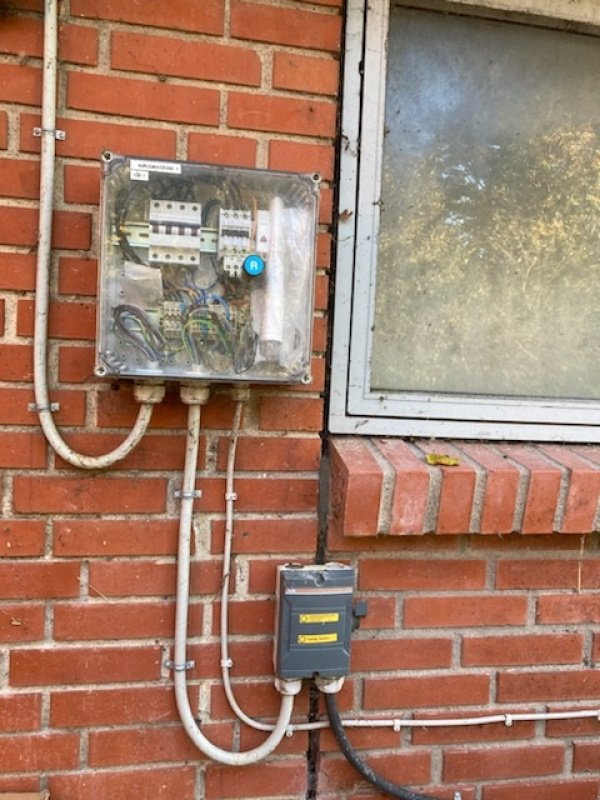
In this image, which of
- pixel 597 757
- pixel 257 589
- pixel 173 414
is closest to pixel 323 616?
pixel 257 589

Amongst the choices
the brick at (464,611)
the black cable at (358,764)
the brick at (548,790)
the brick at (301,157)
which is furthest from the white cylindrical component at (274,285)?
the brick at (548,790)

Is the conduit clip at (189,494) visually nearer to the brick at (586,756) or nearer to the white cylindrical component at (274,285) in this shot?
the white cylindrical component at (274,285)

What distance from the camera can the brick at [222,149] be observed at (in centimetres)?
122

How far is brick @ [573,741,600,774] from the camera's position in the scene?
4.76 feet

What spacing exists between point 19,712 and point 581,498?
1.25 m

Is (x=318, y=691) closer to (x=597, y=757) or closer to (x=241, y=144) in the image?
(x=597, y=757)

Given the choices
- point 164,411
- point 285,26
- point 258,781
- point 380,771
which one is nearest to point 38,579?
point 164,411

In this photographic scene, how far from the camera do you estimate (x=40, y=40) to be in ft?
3.80

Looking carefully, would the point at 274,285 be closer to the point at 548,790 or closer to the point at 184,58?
the point at 184,58

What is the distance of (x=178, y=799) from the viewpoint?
1314 millimetres

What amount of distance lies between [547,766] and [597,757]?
0.13 meters

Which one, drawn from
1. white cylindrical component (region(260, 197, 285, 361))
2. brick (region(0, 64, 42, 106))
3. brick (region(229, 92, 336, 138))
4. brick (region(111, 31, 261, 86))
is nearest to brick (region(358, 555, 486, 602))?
white cylindrical component (region(260, 197, 285, 361))

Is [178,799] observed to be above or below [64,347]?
below

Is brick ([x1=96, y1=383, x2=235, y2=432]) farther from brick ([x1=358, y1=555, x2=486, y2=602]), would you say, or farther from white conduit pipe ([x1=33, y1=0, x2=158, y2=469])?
brick ([x1=358, y1=555, x2=486, y2=602])
